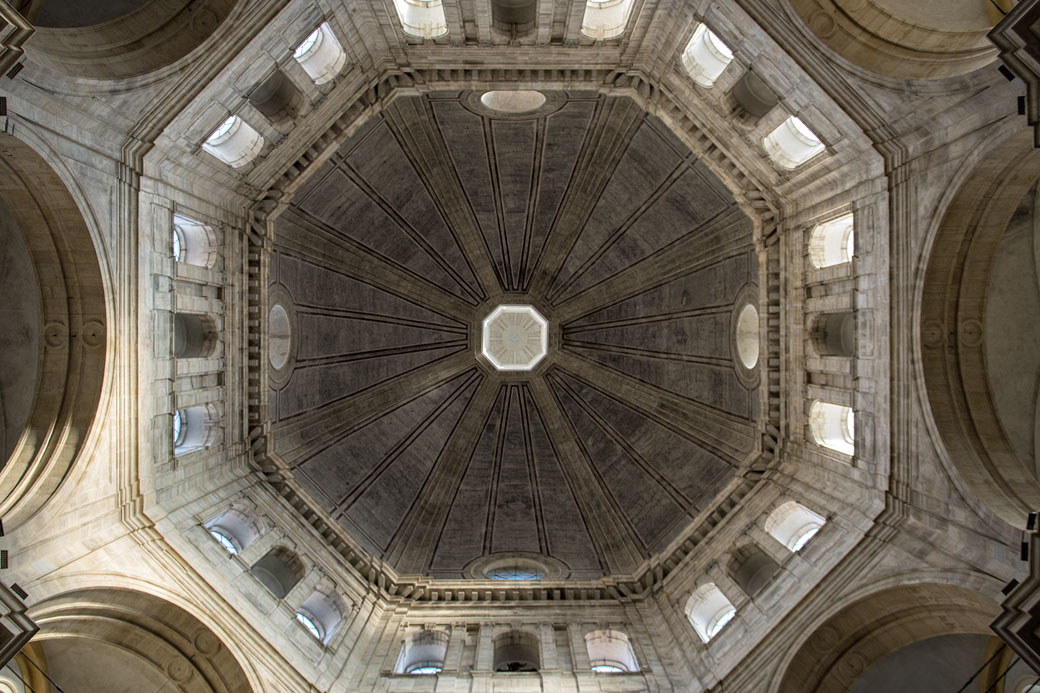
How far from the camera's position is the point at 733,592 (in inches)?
695

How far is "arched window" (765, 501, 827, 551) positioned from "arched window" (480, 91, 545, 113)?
1463 cm

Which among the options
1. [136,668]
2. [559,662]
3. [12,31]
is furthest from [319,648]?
[12,31]

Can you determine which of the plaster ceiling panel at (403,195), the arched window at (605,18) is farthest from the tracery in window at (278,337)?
the arched window at (605,18)

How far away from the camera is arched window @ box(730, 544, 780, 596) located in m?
17.4

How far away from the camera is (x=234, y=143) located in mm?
17312

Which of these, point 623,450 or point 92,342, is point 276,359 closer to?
point 92,342

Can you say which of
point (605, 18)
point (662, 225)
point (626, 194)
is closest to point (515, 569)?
point (662, 225)

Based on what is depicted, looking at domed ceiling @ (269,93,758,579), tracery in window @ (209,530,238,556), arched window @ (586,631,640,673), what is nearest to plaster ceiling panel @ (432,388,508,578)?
domed ceiling @ (269,93,758,579)

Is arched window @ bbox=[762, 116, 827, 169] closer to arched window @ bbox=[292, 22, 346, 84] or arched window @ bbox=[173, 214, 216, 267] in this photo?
arched window @ bbox=[292, 22, 346, 84]

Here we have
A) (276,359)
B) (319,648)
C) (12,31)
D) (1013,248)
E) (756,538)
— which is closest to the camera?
(12,31)

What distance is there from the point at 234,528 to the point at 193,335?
5.18m

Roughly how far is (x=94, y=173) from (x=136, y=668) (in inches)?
411

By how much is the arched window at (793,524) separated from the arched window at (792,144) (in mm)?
8875

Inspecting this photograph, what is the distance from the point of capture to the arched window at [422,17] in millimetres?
16391
